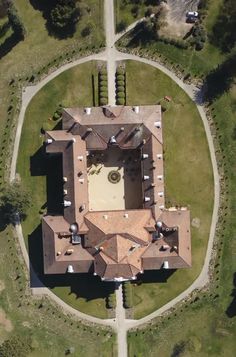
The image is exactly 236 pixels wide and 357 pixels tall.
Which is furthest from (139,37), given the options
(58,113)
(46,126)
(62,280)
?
(62,280)

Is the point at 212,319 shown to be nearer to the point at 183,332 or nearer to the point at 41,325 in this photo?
the point at 183,332

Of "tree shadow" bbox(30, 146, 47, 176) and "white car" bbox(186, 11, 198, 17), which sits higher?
"white car" bbox(186, 11, 198, 17)

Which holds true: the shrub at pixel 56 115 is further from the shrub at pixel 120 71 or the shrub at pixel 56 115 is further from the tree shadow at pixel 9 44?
the tree shadow at pixel 9 44

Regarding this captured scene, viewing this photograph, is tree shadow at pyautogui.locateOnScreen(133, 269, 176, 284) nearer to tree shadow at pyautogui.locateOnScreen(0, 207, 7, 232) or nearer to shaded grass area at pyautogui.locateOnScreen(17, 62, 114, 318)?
shaded grass area at pyautogui.locateOnScreen(17, 62, 114, 318)

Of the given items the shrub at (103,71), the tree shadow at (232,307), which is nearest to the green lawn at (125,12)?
the shrub at (103,71)

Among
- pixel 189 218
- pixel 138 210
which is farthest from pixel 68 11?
pixel 189 218

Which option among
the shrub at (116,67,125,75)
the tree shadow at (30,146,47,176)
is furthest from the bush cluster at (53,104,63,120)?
the shrub at (116,67,125,75)
